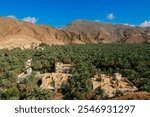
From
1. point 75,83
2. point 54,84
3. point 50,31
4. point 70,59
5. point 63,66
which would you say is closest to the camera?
point 75,83

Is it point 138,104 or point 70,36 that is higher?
point 70,36

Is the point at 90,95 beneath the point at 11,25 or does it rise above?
beneath

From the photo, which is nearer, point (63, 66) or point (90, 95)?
point (90, 95)

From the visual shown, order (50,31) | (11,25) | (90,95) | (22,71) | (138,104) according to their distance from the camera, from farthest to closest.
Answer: (50,31) < (11,25) < (22,71) < (90,95) < (138,104)

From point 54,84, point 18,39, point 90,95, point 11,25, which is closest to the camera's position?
point 90,95

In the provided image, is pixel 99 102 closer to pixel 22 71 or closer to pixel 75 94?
pixel 75 94

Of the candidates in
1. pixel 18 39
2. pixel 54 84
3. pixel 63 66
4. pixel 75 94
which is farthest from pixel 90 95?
pixel 18 39

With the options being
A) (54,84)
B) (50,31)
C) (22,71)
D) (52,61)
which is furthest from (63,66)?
(50,31)

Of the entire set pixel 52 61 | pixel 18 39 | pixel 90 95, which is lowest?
pixel 90 95

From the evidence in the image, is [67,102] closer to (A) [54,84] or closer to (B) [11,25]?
(A) [54,84]
